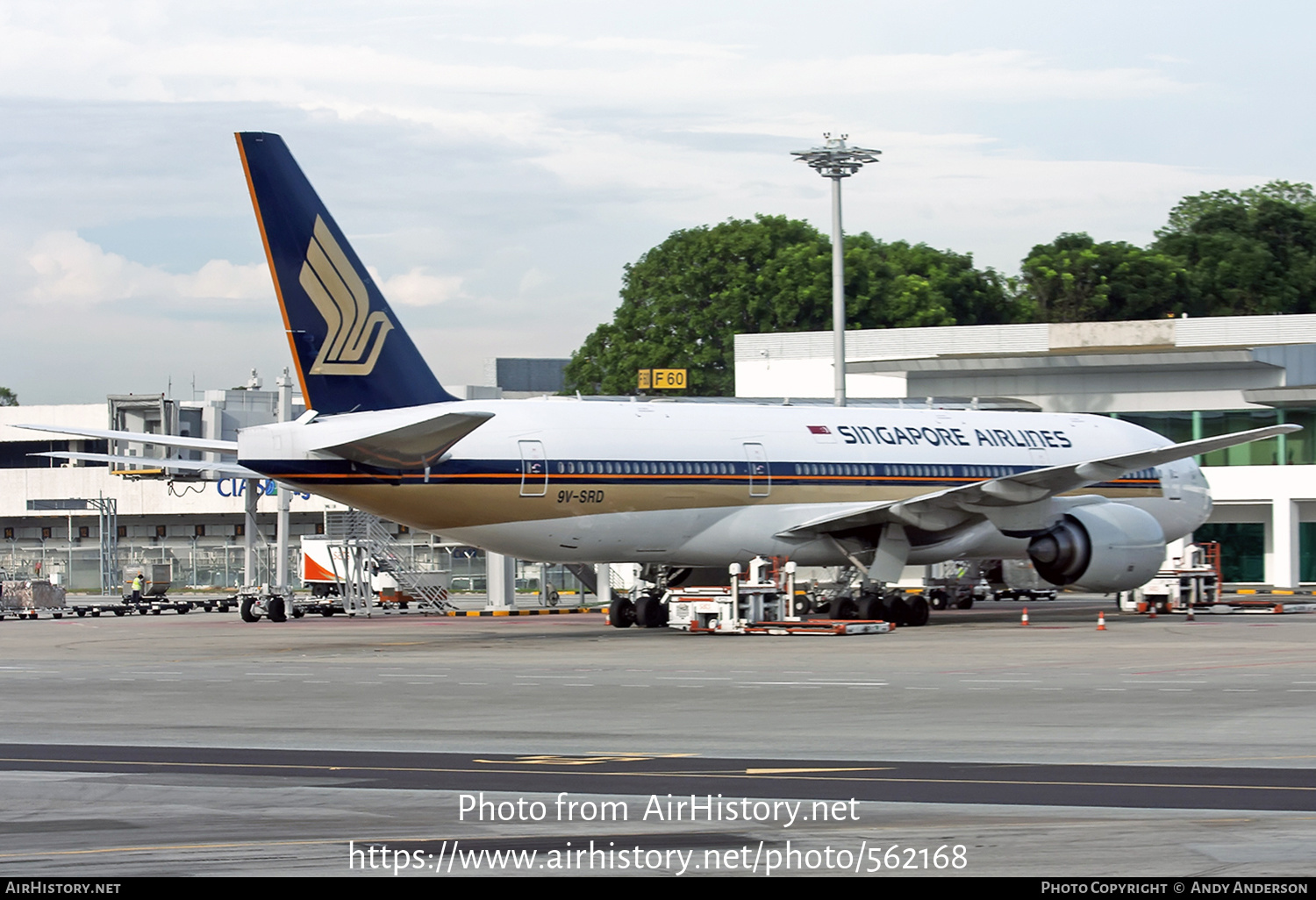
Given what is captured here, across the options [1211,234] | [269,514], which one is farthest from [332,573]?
[1211,234]

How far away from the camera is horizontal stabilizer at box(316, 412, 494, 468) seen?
26062mm

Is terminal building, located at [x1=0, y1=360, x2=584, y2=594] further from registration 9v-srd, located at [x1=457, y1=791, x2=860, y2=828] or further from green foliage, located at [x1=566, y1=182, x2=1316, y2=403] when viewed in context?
registration 9v-srd, located at [x1=457, y1=791, x2=860, y2=828]

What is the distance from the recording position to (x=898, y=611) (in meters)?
32.2

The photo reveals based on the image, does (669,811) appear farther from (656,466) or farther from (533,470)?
(656,466)

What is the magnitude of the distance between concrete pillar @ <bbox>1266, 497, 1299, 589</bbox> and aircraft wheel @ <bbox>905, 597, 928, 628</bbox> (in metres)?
23.3

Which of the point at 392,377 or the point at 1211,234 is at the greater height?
the point at 1211,234

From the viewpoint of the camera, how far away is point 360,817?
9547mm

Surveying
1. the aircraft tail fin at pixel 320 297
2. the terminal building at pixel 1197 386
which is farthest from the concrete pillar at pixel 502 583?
the aircraft tail fin at pixel 320 297

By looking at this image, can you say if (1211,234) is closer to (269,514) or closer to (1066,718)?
(269,514)

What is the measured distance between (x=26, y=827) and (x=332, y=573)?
39.3 m

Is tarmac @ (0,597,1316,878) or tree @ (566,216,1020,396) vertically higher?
tree @ (566,216,1020,396)

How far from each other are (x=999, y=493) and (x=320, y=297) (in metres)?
12.8

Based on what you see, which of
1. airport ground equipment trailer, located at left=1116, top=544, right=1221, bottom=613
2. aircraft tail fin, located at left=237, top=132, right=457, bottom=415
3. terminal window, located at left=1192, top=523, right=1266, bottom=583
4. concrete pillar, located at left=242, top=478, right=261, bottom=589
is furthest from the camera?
terminal window, located at left=1192, top=523, right=1266, bottom=583

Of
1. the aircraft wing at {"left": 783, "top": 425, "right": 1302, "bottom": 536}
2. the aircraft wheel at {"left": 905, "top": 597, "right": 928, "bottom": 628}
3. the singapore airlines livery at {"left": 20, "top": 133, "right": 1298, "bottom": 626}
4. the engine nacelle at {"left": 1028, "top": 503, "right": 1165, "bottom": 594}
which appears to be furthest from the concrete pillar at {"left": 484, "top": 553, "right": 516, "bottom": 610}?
the engine nacelle at {"left": 1028, "top": 503, "right": 1165, "bottom": 594}
